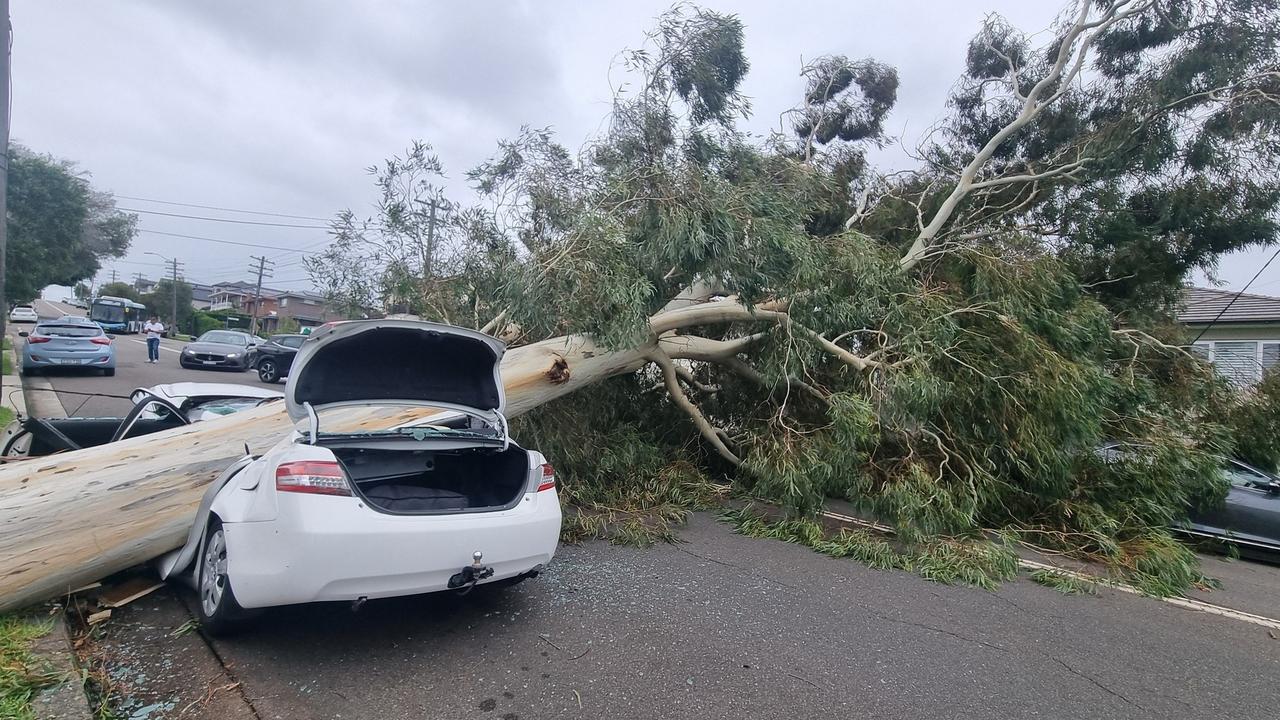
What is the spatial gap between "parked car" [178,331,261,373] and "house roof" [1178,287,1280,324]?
963 inches

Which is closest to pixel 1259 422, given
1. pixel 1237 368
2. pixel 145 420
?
pixel 1237 368

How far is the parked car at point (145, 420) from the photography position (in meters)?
5.51

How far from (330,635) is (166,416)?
3196 millimetres

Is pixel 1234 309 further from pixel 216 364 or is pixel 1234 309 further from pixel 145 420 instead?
pixel 216 364

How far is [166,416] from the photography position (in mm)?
5703

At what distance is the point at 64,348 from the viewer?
51.3 feet

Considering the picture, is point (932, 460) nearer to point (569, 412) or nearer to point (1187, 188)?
point (569, 412)

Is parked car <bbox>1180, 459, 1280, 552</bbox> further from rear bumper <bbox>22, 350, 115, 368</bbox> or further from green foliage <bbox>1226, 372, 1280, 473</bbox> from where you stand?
rear bumper <bbox>22, 350, 115, 368</bbox>

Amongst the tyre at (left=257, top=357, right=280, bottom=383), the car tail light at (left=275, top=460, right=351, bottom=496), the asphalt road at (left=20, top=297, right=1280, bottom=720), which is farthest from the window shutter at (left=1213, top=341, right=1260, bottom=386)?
the tyre at (left=257, top=357, right=280, bottom=383)

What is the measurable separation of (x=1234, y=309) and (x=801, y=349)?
619 inches

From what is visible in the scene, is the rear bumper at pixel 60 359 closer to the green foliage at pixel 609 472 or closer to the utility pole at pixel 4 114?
the utility pole at pixel 4 114

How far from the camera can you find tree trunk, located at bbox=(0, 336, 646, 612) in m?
3.70

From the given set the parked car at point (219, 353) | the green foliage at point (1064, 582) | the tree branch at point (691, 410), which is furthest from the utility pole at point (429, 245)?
the parked car at point (219, 353)

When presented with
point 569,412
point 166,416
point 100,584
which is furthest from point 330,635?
point 569,412
